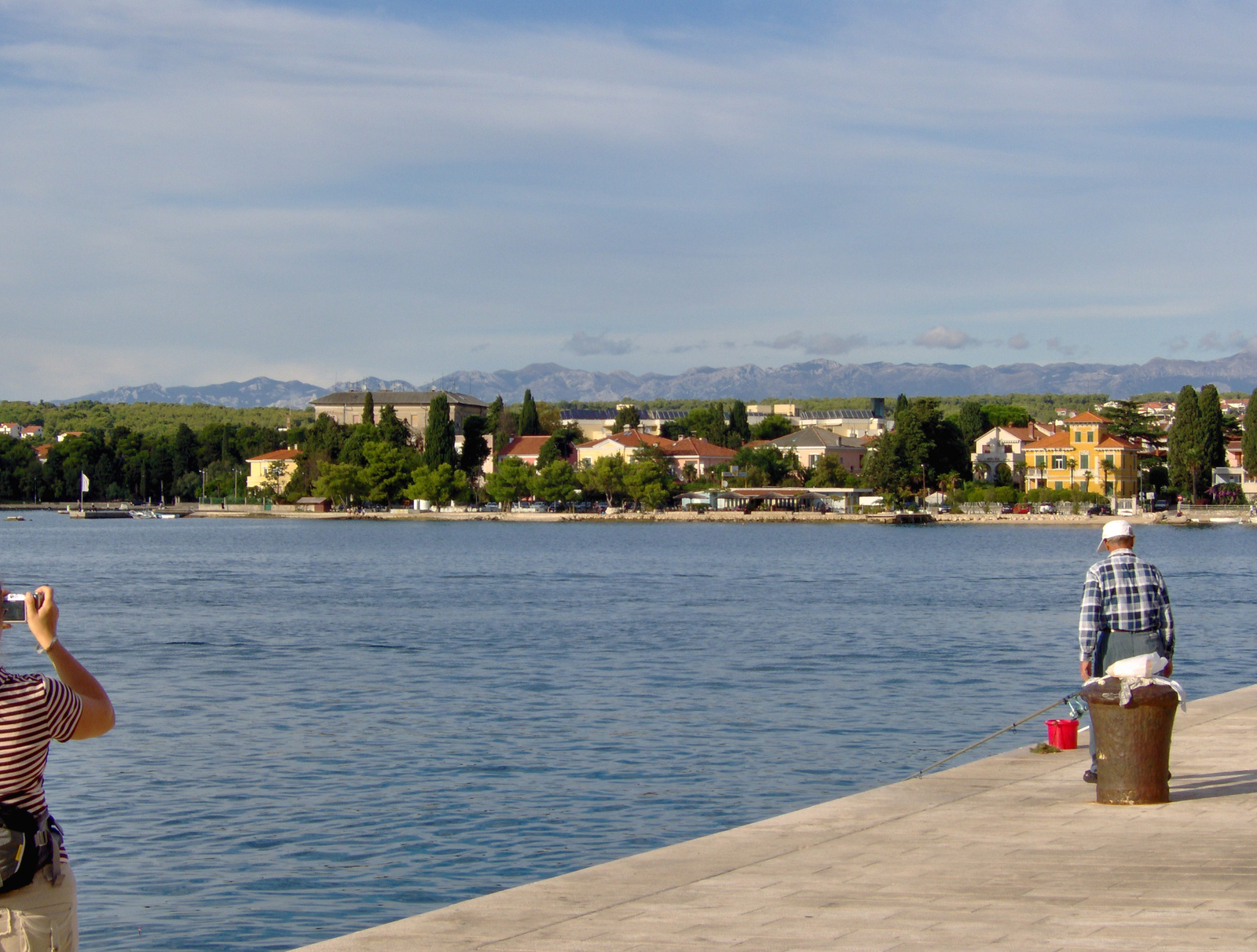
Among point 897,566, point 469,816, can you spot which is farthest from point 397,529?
point 469,816

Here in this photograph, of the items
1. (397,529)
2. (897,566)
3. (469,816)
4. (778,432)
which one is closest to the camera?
(469,816)

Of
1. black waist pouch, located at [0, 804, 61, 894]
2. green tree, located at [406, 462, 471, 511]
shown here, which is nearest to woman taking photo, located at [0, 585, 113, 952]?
black waist pouch, located at [0, 804, 61, 894]

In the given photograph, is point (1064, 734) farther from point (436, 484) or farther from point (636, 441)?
point (636, 441)

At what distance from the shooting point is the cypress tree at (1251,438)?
9600 cm

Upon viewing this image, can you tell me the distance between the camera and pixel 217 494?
147500 mm

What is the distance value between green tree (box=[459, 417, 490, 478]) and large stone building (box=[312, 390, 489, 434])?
88.5ft

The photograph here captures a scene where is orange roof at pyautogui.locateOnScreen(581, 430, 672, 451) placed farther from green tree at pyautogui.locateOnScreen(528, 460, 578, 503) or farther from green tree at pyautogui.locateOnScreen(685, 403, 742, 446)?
green tree at pyautogui.locateOnScreen(528, 460, 578, 503)

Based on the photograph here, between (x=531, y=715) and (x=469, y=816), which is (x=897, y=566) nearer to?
(x=531, y=715)

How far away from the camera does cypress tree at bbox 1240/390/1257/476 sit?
96000 millimetres

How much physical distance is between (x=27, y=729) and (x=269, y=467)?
145267 millimetres

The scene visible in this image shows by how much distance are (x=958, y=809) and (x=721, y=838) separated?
1.52m

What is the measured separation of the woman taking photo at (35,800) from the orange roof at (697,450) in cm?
13579

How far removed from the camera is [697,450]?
461 ft

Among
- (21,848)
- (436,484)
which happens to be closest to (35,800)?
(21,848)
